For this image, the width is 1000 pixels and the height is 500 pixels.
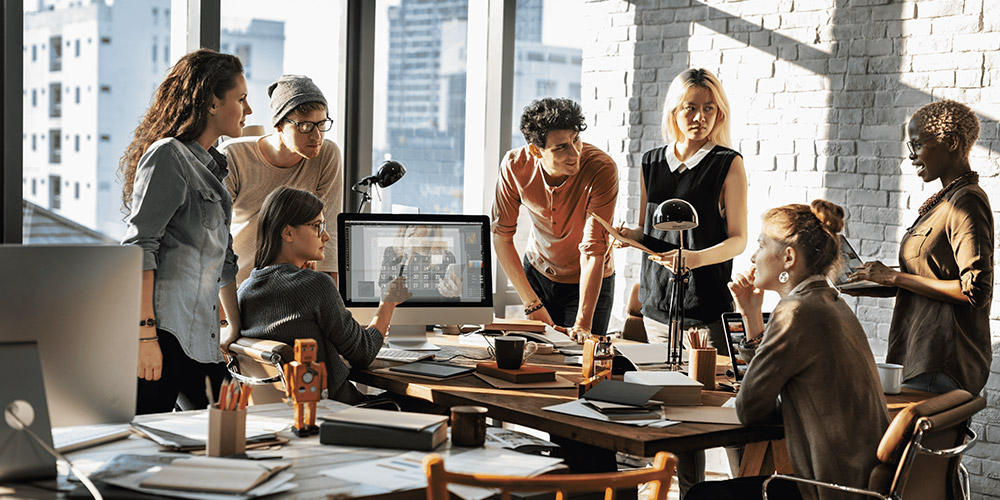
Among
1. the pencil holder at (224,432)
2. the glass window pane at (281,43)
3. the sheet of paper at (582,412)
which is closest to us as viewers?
the pencil holder at (224,432)

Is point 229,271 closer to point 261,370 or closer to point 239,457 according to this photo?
point 261,370

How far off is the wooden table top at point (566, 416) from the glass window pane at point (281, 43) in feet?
6.35

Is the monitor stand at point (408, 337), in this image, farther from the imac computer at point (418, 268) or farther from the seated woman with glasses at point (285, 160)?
the seated woman with glasses at point (285, 160)

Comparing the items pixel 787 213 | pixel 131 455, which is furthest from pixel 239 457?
pixel 787 213

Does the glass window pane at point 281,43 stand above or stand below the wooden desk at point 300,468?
above

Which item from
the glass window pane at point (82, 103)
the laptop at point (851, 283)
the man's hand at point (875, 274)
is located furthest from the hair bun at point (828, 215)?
Answer: the glass window pane at point (82, 103)

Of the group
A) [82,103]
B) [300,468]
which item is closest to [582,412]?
[300,468]

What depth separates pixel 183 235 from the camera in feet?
8.08

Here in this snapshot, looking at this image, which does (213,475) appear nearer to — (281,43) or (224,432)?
(224,432)

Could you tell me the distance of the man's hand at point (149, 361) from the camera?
2337mm

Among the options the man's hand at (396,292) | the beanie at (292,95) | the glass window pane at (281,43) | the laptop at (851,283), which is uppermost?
the glass window pane at (281,43)

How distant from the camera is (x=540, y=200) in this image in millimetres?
3672

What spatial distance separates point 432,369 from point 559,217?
1.15 m

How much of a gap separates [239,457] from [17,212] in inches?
89.0
